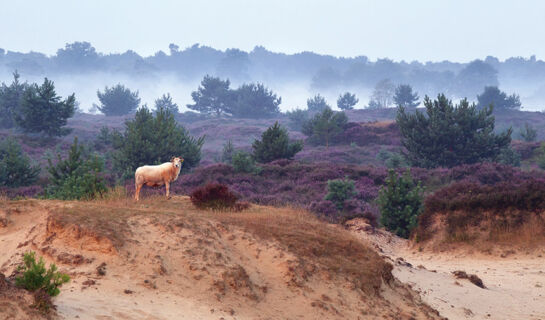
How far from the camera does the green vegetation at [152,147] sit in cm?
3325

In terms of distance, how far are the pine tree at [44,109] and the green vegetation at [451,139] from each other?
32053 mm

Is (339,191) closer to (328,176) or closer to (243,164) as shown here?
(328,176)

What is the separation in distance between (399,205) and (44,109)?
40.0m

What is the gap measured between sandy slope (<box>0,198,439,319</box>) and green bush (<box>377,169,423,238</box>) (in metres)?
9.49

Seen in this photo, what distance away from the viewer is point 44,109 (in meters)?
50.1

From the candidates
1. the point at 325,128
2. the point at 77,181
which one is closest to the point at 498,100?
the point at 325,128

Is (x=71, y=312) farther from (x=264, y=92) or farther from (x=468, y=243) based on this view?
(x=264, y=92)

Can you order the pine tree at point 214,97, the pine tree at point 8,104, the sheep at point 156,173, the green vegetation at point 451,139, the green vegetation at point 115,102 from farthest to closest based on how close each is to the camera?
1. the pine tree at point 214,97
2. the green vegetation at point 115,102
3. the pine tree at point 8,104
4. the green vegetation at point 451,139
5. the sheep at point 156,173

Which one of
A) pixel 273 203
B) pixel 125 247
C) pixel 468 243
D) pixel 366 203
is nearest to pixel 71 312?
pixel 125 247

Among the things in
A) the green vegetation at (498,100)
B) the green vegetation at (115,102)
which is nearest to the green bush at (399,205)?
the green vegetation at (498,100)

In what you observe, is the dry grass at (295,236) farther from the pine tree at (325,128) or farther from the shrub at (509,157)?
the pine tree at (325,128)

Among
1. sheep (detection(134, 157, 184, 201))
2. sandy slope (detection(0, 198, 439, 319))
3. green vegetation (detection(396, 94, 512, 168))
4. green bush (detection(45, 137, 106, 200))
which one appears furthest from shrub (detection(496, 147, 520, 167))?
Result: sandy slope (detection(0, 198, 439, 319))

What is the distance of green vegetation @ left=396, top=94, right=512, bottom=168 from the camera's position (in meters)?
38.4

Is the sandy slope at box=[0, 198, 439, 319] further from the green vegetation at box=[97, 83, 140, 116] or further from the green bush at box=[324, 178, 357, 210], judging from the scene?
the green vegetation at box=[97, 83, 140, 116]
